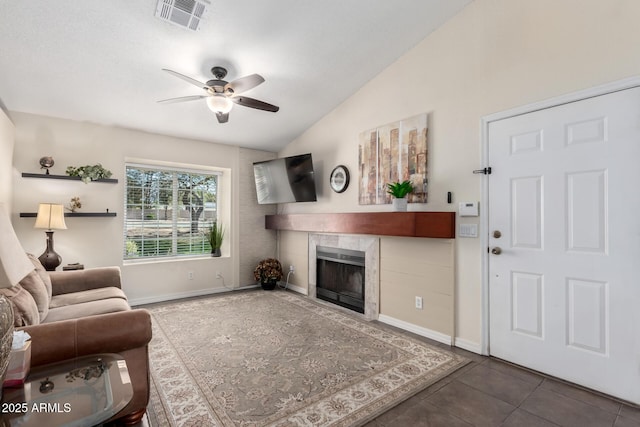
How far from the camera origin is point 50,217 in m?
3.29

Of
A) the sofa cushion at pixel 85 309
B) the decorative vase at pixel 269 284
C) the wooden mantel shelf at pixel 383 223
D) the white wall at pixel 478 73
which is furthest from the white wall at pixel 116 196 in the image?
the white wall at pixel 478 73

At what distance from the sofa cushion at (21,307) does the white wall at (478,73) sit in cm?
314

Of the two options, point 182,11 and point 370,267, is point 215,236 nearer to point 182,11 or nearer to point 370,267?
point 370,267

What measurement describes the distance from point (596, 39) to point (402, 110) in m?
1.65

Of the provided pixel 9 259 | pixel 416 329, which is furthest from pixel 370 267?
pixel 9 259

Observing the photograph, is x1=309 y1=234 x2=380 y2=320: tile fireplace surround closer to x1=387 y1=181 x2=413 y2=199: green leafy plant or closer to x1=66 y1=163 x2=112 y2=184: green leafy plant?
x1=387 y1=181 x2=413 y2=199: green leafy plant

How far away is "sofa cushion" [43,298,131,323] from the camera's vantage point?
7.19 ft

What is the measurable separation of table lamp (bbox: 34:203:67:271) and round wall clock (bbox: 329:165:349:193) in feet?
10.6

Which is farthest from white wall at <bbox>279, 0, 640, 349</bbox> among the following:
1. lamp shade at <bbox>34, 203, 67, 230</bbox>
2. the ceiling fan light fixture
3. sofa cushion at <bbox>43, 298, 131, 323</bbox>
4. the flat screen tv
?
lamp shade at <bbox>34, 203, 67, 230</bbox>

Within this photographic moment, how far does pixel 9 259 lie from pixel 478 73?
341cm

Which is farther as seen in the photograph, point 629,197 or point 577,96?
point 577,96

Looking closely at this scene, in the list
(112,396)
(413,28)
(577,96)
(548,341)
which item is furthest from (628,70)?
(112,396)

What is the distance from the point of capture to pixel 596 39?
2.14 meters

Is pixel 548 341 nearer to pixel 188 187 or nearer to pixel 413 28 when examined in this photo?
pixel 413 28
